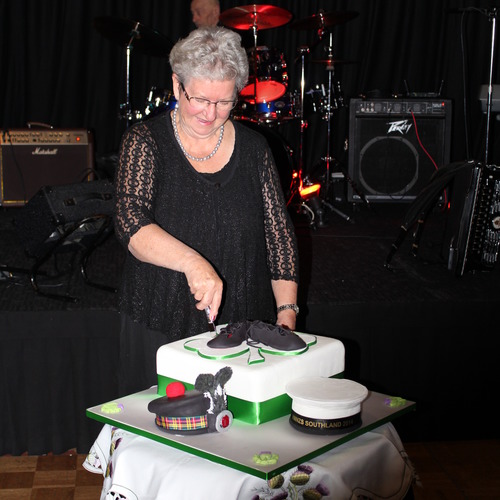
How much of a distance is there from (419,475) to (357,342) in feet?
1.82

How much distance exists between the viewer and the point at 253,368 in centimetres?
119

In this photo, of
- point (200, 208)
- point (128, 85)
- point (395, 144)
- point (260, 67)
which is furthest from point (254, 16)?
point (200, 208)

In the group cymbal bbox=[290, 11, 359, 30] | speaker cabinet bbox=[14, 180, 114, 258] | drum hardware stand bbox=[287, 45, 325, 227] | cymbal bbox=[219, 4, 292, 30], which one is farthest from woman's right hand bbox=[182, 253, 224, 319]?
cymbal bbox=[290, 11, 359, 30]

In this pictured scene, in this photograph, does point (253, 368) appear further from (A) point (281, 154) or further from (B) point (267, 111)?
(B) point (267, 111)

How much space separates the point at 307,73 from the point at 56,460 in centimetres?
426

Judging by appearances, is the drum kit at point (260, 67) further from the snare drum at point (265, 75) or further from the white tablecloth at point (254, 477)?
the white tablecloth at point (254, 477)

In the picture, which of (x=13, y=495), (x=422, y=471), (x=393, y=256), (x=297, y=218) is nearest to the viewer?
(x=13, y=495)

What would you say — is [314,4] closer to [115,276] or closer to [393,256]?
[393,256]

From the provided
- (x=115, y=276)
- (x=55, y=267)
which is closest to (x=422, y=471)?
(x=115, y=276)

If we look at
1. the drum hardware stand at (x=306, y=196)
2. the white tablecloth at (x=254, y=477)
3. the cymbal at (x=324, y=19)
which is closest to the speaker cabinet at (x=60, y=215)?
the drum hardware stand at (x=306, y=196)

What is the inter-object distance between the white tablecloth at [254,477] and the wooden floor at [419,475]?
1.25 m

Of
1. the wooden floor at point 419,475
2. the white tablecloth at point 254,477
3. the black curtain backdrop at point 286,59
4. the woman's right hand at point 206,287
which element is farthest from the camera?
the black curtain backdrop at point 286,59

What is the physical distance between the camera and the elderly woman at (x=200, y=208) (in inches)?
63.0

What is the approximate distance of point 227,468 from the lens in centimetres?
112
